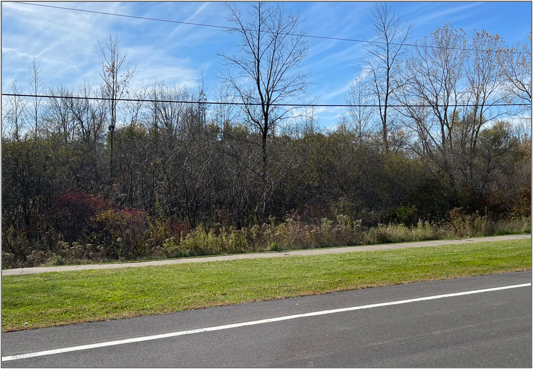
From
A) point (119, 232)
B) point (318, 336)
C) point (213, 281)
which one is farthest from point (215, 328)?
point (119, 232)

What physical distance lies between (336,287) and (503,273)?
13.4 feet

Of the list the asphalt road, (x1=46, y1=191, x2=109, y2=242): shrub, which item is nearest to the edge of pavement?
(x1=46, y1=191, x2=109, y2=242): shrub

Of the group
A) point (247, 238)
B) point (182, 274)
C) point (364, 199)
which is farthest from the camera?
point (364, 199)

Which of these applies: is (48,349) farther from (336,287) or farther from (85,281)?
(336,287)

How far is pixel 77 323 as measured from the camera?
6.18 meters

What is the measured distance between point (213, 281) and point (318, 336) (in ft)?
13.1

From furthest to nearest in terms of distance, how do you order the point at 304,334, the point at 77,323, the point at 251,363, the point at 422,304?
the point at 422,304
the point at 77,323
the point at 304,334
the point at 251,363

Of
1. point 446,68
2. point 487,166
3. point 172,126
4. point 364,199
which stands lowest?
point 364,199

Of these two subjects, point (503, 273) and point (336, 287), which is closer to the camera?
point (336, 287)

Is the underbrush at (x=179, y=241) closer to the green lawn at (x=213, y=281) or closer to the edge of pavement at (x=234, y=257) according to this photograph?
the edge of pavement at (x=234, y=257)

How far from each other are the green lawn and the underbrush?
8.84 ft

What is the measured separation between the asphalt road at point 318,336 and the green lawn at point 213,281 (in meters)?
0.61

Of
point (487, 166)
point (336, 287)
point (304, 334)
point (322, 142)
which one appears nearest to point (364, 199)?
point (322, 142)

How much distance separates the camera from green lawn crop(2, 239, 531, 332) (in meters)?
6.92
